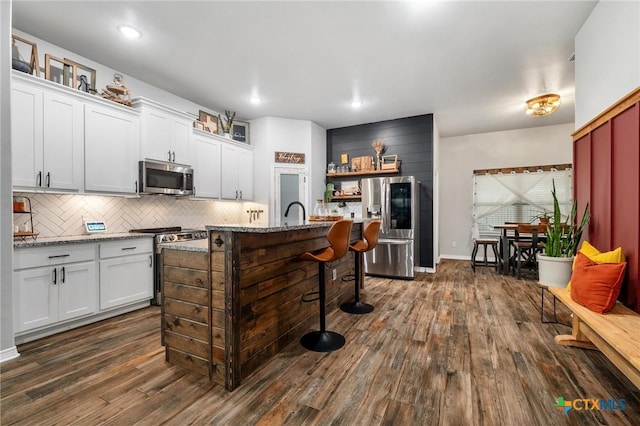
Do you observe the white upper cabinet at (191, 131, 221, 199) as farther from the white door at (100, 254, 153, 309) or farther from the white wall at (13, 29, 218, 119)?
the white door at (100, 254, 153, 309)

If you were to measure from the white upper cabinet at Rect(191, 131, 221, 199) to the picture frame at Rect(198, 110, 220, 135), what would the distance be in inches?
14.0

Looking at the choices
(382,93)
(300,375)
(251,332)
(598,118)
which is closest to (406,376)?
(300,375)

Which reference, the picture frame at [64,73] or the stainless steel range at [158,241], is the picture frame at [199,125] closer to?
the picture frame at [64,73]

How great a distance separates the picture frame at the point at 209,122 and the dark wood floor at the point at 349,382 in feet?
10.7

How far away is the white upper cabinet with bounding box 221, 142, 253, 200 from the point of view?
195 inches

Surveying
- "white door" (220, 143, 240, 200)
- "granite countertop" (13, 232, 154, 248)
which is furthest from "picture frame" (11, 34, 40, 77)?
"white door" (220, 143, 240, 200)

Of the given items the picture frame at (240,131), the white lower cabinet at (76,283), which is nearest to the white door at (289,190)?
the picture frame at (240,131)

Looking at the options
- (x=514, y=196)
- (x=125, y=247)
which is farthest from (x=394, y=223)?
(x=125, y=247)

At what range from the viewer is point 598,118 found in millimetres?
2506

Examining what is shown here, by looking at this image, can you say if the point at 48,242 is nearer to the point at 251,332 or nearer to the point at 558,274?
the point at 251,332

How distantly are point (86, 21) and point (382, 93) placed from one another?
3648mm

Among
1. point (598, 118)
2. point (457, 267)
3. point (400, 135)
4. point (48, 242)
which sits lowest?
point (457, 267)

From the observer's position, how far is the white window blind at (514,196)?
244 inches

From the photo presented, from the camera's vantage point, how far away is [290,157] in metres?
5.72
